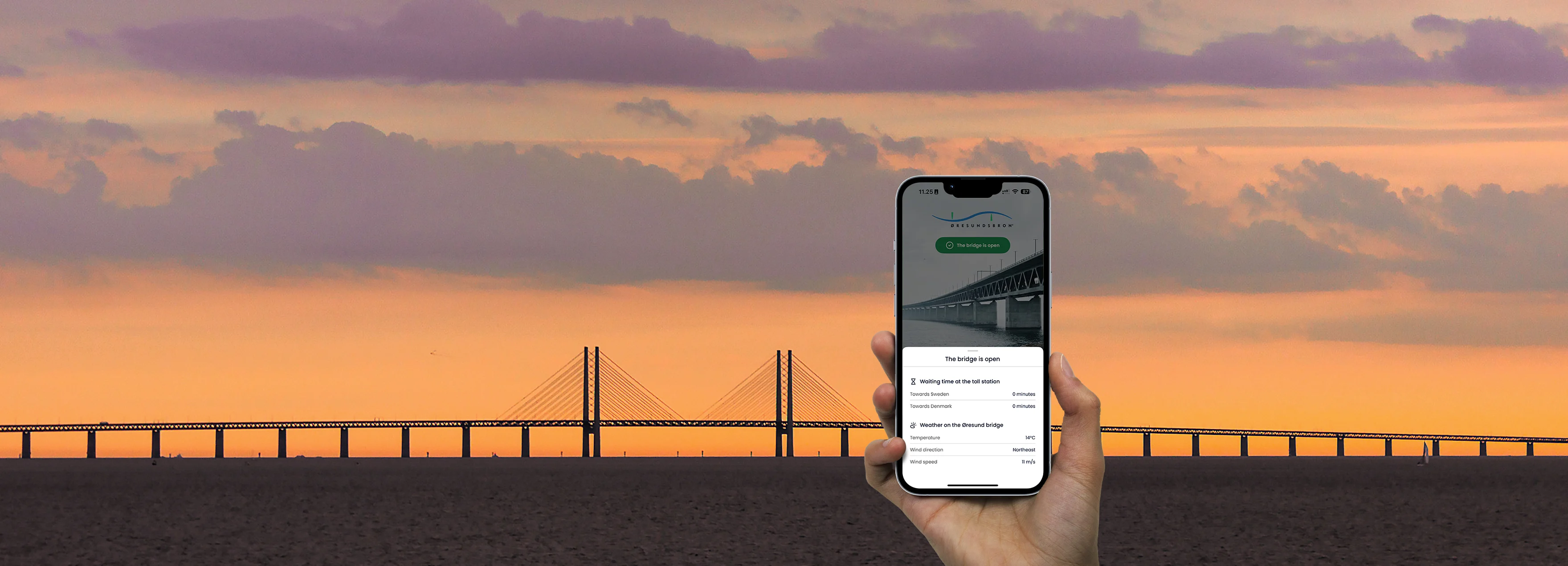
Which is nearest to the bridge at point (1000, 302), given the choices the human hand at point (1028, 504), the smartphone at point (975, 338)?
the smartphone at point (975, 338)

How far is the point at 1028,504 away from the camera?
6.71 meters

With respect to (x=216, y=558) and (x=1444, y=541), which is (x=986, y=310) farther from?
(x=1444, y=541)

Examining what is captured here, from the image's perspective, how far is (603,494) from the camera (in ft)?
350

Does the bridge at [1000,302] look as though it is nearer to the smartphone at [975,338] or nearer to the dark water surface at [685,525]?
the smartphone at [975,338]

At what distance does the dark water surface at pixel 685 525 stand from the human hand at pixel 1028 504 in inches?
1509

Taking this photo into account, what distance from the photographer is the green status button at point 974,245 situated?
7.26 meters

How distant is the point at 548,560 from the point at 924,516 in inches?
1647

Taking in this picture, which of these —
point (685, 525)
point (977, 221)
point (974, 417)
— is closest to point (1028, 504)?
point (974, 417)

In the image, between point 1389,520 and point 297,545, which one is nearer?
point 297,545

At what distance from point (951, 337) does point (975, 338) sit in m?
0.12

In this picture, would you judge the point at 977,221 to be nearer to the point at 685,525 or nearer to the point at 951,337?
the point at 951,337

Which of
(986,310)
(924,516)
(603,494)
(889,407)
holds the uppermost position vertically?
(986,310)

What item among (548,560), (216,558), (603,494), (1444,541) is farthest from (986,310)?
(603,494)

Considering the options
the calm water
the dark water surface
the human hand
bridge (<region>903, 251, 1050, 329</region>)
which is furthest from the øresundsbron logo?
the dark water surface
